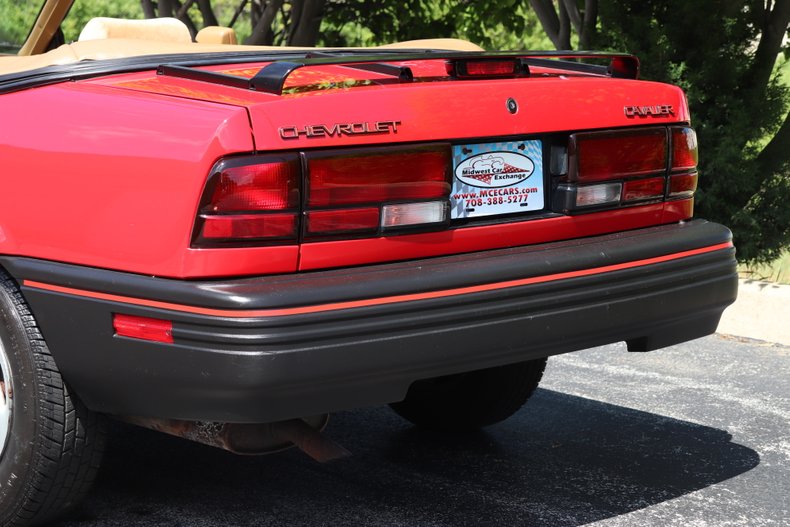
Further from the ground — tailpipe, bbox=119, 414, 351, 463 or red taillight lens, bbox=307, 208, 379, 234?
red taillight lens, bbox=307, 208, 379, 234

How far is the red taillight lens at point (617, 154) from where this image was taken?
344 cm

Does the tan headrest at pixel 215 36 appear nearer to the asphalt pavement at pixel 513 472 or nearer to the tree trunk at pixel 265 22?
the asphalt pavement at pixel 513 472

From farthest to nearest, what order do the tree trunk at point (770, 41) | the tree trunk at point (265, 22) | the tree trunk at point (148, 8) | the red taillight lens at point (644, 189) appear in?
the tree trunk at point (265, 22) → the tree trunk at point (148, 8) → the tree trunk at point (770, 41) → the red taillight lens at point (644, 189)

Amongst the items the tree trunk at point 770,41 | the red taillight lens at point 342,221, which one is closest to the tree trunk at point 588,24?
the tree trunk at point 770,41

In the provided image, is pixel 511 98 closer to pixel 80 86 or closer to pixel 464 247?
pixel 464 247

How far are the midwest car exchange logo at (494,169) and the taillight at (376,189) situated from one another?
93 mm

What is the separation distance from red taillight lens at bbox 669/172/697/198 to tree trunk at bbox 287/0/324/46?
7.17 meters

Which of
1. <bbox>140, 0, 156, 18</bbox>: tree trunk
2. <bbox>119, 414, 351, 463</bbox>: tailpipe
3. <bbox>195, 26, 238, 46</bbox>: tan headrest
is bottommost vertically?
<bbox>119, 414, 351, 463</bbox>: tailpipe

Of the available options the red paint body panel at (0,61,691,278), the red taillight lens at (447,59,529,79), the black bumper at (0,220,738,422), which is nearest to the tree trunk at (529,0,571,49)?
the red taillight lens at (447,59,529,79)

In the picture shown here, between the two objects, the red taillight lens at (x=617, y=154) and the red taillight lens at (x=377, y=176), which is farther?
the red taillight lens at (x=617, y=154)

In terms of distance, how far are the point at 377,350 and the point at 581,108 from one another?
1010 mm

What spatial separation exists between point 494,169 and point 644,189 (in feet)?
1.89

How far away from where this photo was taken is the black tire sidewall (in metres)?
3.14

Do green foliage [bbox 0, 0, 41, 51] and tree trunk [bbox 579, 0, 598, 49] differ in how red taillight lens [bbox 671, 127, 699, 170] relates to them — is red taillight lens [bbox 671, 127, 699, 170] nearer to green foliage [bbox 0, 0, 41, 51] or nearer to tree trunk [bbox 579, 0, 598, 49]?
green foliage [bbox 0, 0, 41, 51]
